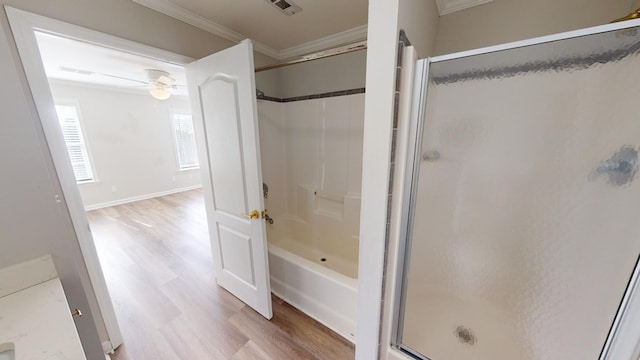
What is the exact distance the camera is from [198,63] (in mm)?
1513

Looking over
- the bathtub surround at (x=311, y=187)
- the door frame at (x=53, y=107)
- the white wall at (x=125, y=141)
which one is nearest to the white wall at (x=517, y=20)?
the bathtub surround at (x=311, y=187)

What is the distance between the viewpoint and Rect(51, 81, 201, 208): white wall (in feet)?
12.8

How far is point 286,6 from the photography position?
146 cm

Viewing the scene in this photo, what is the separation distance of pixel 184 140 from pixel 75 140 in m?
1.86

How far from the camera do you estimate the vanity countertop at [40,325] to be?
0.57 metres

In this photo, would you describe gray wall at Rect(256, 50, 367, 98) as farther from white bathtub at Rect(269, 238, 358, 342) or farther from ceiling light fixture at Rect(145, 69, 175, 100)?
ceiling light fixture at Rect(145, 69, 175, 100)

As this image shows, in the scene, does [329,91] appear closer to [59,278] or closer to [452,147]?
[452,147]

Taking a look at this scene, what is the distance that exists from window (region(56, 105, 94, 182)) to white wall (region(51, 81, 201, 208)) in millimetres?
90

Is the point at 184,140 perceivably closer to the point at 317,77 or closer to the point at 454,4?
the point at 317,77

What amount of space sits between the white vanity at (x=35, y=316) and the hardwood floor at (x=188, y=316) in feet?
3.15

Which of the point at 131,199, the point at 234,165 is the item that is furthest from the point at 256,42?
the point at 131,199

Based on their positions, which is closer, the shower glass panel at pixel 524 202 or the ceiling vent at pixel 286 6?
the shower glass panel at pixel 524 202

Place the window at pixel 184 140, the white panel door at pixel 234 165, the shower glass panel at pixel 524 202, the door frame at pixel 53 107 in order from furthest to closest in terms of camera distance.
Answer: the window at pixel 184 140
the white panel door at pixel 234 165
the door frame at pixel 53 107
the shower glass panel at pixel 524 202

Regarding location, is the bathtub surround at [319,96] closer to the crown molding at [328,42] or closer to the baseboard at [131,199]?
the crown molding at [328,42]
